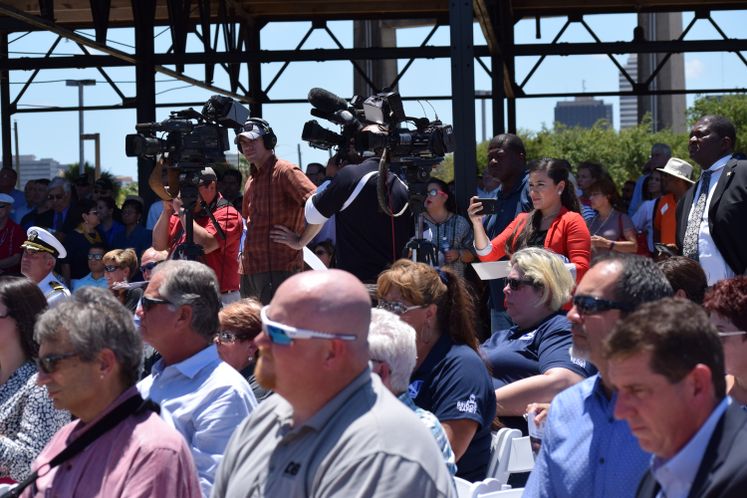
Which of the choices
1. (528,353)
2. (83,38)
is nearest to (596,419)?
(528,353)

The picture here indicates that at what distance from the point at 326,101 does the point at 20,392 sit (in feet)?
9.70

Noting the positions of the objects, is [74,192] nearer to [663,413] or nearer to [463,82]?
[463,82]

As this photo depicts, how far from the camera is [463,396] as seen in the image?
4.18 meters

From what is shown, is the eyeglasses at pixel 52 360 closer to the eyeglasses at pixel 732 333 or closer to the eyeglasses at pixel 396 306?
the eyeglasses at pixel 396 306

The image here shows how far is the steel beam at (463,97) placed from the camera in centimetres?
778

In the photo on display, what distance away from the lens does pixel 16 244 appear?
11211 millimetres

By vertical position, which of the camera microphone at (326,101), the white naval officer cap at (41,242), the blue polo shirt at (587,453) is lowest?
the blue polo shirt at (587,453)

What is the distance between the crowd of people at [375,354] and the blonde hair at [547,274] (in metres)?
0.01

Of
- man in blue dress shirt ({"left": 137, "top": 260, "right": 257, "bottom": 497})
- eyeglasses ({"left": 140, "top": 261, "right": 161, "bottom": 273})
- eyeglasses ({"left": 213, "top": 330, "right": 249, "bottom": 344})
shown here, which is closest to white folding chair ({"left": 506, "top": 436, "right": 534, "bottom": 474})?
man in blue dress shirt ({"left": 137, "top": 260, "right": 257, "bottom": 497})

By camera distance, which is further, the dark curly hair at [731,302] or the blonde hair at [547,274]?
the blonde hair at [547,274]

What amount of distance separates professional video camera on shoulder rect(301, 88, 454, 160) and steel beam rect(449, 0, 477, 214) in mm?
1405

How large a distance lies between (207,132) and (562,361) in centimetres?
321

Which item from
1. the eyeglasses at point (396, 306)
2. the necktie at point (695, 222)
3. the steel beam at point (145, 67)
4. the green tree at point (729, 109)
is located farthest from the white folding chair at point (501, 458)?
the green tree at point (729, 109)

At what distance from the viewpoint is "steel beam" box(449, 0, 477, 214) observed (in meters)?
7.78
